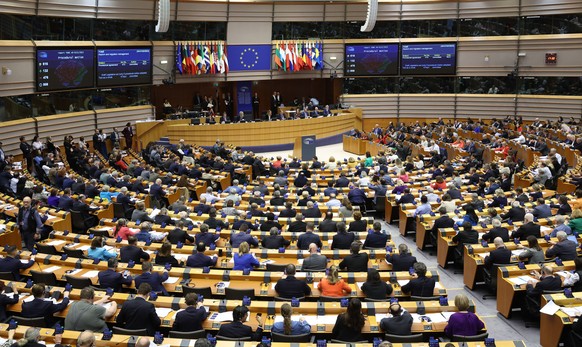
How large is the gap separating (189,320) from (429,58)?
103 feet

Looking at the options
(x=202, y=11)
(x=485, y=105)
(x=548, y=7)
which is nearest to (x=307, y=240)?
(x=202, y=11)

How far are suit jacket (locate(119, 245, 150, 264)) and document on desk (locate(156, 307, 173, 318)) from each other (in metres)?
2.47

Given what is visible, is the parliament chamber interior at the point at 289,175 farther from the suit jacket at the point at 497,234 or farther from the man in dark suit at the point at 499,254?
the suit jacket at the point at 497,234

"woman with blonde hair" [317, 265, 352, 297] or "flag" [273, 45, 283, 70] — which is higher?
"flag" [273, 45, 283, 70]

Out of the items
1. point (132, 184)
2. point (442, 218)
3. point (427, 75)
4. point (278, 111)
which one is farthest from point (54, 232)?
point (427, 75)

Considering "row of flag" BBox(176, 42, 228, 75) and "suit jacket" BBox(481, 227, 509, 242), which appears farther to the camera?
"row of flag" BBox(176, 42, 228, 75)

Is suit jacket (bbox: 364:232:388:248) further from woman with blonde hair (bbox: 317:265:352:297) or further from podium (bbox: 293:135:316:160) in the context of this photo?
podium (bbox: 293:135:316:160)

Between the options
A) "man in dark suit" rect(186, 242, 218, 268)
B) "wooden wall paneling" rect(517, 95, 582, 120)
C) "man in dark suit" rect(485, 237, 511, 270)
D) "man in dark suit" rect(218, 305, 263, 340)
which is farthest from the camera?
"wooden wall paneling" rect(517, 95, 582, 120)

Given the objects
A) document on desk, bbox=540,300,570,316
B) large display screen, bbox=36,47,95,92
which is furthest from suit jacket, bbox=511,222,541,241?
large display screen, bbox=36,47,95,92

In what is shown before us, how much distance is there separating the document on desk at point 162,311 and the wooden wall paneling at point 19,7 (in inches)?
769

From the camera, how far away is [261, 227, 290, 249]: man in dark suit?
13.4 metres

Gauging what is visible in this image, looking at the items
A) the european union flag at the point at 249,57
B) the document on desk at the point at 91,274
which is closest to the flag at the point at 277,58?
the european union flag at the point at 249,57

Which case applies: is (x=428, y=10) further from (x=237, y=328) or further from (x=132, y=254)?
(x=237, y=328)

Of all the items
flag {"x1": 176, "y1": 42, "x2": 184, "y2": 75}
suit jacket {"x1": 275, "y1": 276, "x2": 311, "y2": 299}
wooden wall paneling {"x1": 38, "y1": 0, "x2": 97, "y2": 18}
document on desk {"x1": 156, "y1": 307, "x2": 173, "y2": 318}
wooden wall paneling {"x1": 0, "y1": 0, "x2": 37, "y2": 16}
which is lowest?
document on desk {"x1": 156, "y1": 307, "x2": 173, "y2": 318}
